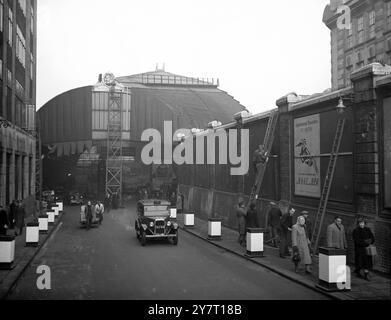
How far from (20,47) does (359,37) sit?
2832 centimetres

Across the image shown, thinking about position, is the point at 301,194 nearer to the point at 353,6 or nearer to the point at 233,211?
the point at 233,211

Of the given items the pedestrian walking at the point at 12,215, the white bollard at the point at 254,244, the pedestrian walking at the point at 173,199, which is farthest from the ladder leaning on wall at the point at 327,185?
the pedestrian walking at the point at 173,199

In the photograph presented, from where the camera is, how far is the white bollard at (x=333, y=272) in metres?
11.4

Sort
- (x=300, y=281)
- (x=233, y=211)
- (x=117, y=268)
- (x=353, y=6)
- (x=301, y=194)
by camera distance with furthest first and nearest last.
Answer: (x=353, y=6) < (x=233, y=211) < (x=301, y=194) < (x=117, y=268) < (x=300, y=281)

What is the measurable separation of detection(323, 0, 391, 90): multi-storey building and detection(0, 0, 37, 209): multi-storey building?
22.7m

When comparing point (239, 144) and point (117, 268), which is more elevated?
point (239, 144)

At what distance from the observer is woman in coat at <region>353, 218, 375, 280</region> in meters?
12.7

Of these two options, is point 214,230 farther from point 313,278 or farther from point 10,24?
point 10,24

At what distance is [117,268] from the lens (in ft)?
47.0

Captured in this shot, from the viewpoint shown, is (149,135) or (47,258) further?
(149,135)

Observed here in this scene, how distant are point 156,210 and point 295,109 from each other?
26.6ft

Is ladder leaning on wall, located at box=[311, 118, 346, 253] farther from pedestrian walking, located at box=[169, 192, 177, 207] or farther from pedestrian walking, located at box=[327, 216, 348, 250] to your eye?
pedestrian walking, located at box=[169, 192, 177, 207]

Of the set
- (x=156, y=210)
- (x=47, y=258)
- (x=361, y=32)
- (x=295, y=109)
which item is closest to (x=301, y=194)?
(x=295, y=109)

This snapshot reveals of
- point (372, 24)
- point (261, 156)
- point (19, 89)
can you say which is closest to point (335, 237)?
point (261, 156)
